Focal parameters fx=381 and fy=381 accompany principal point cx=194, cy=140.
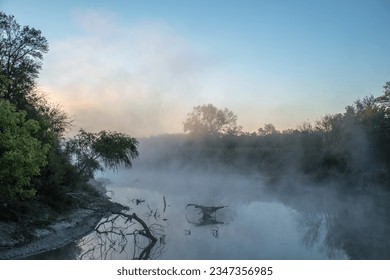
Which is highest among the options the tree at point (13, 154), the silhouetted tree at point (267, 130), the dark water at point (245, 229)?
the silhouetted tree at point (267, 130)

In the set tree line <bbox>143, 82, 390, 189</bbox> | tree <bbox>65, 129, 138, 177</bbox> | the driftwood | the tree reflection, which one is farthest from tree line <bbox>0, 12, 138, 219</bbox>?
tree line <bbox>143, 82, 390, 189</bbox>

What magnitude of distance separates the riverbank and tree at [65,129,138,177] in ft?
28.6

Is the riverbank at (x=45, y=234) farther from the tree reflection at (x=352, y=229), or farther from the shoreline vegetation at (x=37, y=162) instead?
the tree reflection at (x=352, y=229)

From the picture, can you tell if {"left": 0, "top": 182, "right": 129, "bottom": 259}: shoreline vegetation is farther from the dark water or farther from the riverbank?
the dark water

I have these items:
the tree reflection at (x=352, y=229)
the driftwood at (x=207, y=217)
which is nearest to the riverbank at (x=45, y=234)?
the driftwood at (x=207, y=217)

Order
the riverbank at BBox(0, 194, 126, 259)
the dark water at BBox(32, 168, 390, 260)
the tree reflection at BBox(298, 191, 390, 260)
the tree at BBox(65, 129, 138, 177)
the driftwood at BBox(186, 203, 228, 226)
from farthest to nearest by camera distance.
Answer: the tree at BBox(65, 129, 138, 177) → the driftwood at BBox(186, 203, 228, 226) → the tree reflection at BBox(298, 191, 390, 260) → the dark water at BBox(32, 168, 390, 260) → the riverbank at BBox(0, 194, 126, 259)

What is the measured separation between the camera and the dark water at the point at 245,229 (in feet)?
59.0

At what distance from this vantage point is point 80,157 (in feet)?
111

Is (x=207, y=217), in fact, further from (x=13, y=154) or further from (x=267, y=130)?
(x=267, y=130)

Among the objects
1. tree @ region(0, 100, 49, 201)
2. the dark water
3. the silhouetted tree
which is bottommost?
the dark water

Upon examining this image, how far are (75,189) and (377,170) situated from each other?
27700 mm

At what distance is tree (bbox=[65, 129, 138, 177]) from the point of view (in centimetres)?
3369

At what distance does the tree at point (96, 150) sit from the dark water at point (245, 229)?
4.10 meters
